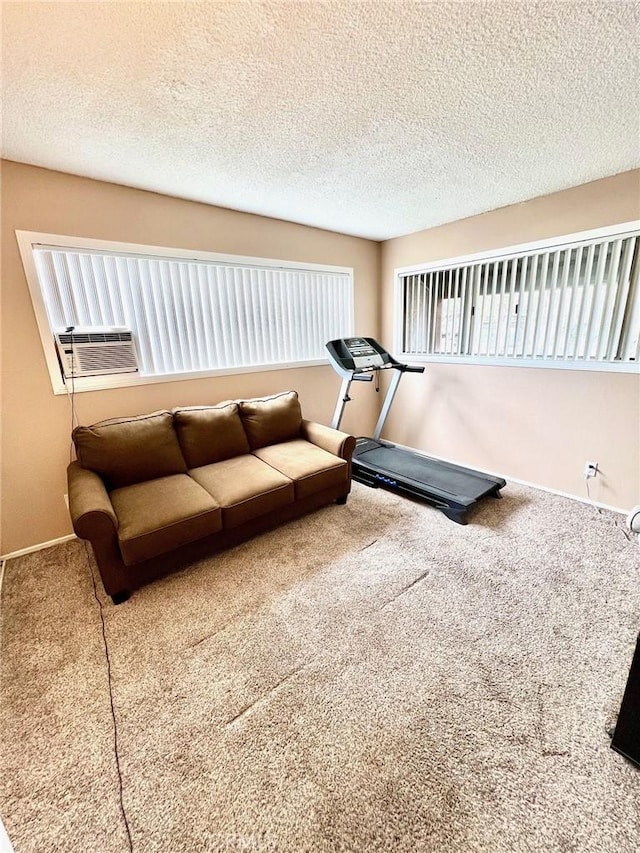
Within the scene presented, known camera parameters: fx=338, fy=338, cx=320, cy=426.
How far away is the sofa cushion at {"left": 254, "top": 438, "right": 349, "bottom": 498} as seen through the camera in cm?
248

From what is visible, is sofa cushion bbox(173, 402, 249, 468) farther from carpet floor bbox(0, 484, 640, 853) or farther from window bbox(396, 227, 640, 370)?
window bbox(396, 227, 640, 370)

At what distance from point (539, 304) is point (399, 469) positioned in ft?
6.03

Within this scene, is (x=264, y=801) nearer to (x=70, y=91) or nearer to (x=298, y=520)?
(x=298, y=520)

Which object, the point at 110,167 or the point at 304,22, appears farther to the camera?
the point at 110,167

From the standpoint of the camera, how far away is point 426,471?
3.16 m

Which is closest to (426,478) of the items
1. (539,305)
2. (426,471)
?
(426,471)

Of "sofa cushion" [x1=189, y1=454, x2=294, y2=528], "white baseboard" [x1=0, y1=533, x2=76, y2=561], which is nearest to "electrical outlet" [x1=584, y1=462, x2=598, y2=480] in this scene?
"sofa cushion" [x1=189, y1=454, x2=294, y2=528]

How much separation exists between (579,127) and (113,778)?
3.47m

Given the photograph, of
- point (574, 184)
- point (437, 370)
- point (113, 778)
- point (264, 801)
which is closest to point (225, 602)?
point (113, 778)

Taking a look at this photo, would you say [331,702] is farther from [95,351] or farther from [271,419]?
[95,351]

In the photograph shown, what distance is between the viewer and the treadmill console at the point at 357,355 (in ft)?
10.5

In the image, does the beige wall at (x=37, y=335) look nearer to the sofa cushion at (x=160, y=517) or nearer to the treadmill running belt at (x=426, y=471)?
the sofa cushion at (x=160, y=517)

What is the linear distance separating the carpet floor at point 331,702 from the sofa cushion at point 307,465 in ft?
1.57

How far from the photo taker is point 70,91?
1.43m
